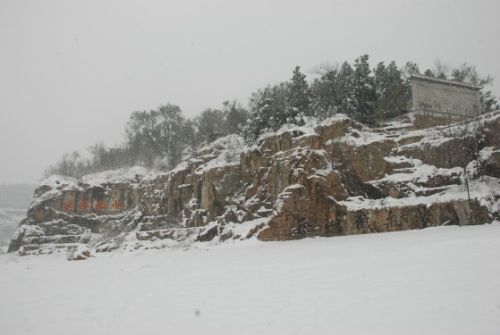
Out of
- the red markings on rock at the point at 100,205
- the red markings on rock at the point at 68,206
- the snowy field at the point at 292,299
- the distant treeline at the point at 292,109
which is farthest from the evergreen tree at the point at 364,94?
the red markings on rock at the point at 68,206

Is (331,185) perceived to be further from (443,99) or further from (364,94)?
(443,99)

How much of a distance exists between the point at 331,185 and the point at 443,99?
57.8ft

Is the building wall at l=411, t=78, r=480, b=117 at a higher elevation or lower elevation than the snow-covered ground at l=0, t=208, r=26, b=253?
higher

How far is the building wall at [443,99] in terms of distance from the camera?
34750 millimetres

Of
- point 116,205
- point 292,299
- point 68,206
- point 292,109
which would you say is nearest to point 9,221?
point 68,206

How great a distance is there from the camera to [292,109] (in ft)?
127

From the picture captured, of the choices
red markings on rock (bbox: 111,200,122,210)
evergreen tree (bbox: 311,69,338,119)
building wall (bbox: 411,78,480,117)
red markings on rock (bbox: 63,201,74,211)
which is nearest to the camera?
building wall (bbox: 411,78,480,117)

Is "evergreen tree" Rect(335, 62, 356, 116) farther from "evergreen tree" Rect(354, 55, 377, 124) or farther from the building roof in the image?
the building roof

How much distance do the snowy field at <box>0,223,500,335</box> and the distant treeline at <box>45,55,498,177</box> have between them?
25165 millimetres

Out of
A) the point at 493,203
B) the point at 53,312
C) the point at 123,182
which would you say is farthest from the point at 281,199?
the point at 123,182

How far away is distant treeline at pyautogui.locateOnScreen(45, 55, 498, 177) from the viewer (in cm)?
3759

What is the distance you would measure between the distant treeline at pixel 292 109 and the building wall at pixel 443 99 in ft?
8.87

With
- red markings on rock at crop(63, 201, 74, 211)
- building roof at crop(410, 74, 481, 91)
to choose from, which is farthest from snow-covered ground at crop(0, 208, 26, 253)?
building roof at crop(410, 74, 481, 91)

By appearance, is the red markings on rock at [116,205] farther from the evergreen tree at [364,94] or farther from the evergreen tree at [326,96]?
the evergreen tree at [364,94]
